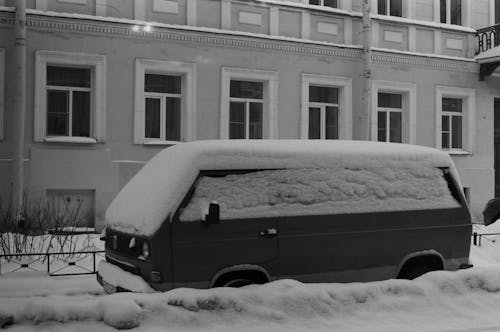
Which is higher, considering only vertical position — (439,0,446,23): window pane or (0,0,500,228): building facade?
(439,0,446,23): window pane

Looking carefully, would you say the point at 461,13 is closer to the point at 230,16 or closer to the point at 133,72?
the point at 230,16

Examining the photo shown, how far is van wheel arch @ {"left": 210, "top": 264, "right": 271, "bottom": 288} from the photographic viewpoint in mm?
6230

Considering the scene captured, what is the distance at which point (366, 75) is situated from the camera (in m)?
16.2

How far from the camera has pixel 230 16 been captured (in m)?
15.0

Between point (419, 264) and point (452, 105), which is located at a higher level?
point (452, 105)

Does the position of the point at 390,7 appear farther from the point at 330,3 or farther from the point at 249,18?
the point at 249,18

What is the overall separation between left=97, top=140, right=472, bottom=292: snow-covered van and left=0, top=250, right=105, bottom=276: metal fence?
1.89 m

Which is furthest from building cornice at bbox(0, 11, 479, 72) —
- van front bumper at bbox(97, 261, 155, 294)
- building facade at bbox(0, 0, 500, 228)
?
van front bumper at bbox(97, 261, 155, 294)

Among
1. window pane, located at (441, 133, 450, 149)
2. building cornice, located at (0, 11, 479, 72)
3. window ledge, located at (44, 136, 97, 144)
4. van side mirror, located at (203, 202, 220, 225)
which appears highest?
Result: building cornice, located at (0, 11, 479, 72)

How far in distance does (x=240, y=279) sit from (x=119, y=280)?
4.11ft

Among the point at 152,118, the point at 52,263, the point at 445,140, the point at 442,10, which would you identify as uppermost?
the point at 442,10

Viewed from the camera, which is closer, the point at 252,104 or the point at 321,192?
the point at 321,192

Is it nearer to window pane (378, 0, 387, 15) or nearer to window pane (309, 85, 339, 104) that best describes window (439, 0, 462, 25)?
window pane (378, 0, 387, 15)

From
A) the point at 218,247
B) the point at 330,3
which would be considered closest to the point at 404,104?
the point at 330,3
